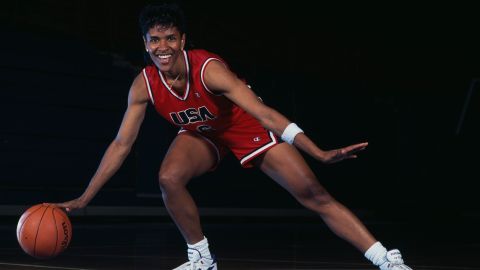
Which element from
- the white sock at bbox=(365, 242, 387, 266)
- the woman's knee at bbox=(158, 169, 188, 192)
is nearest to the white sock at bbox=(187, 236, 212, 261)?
the woman's knee at bbox=(158, 169, 188, 192)

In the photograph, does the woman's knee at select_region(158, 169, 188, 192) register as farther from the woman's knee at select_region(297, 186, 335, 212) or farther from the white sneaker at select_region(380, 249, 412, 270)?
the white sneaker at select_region(380, 249, 412, 270)

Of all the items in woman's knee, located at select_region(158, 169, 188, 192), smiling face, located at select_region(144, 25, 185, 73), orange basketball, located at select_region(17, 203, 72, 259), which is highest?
smiling face, located at select_region(144, 25, 185, 73)

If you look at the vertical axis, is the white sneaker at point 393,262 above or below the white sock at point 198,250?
above

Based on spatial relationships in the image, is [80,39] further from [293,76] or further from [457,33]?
[457,33]

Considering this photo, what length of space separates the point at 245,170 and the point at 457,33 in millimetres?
5636

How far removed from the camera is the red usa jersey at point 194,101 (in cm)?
407

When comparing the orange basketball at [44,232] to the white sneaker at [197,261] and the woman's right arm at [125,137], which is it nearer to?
the woman's right arm at [125,137]

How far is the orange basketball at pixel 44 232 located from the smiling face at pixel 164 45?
906 millimetres

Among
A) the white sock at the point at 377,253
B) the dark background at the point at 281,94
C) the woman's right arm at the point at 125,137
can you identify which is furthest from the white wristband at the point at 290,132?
the dark background at the point at 281,94

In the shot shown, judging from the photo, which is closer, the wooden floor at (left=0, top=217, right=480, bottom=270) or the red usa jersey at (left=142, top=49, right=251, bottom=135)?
the red usa jersey at (left=142, top=49, right=251, bottom=135)

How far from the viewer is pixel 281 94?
14852mm

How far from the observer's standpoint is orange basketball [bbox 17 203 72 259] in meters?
4.06

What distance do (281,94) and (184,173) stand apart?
422 inches

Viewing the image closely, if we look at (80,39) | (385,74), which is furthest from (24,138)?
(385,74)
